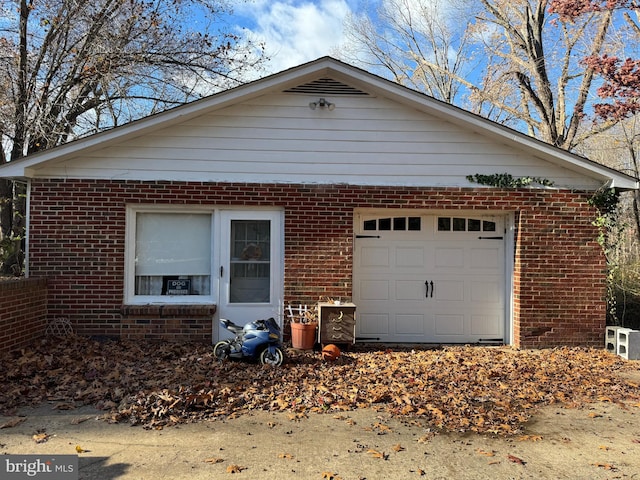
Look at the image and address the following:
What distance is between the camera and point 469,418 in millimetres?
4816

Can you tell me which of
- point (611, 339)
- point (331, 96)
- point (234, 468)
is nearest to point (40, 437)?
point (234, 468)

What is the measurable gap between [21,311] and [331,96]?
18.7ft

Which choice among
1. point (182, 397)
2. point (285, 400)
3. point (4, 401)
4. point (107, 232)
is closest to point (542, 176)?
point (285, 400)

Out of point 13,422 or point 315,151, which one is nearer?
point 13,422

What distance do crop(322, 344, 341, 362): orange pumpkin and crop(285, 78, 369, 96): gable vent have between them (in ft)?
13.5

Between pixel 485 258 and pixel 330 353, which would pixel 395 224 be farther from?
pixel 330 353

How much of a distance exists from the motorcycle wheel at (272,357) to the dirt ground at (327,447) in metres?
1.51

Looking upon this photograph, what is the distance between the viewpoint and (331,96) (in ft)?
26.4

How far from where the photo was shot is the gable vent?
8.01 metres

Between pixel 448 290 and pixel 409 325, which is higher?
pixel 448 290

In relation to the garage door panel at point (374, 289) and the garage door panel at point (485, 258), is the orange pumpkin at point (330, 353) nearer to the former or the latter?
the garage door panel at point (374, 289)

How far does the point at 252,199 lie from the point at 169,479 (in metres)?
4.96

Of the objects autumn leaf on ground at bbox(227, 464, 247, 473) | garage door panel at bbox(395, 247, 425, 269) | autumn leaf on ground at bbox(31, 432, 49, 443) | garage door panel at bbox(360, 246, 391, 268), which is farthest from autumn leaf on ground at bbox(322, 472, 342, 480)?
garage door panel at bbox(395, 247, 425, 269)

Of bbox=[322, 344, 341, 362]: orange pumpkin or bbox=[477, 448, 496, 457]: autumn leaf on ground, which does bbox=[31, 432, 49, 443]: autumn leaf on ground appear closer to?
bbox=[322, 344, 341, 362]: orange pumpkin
